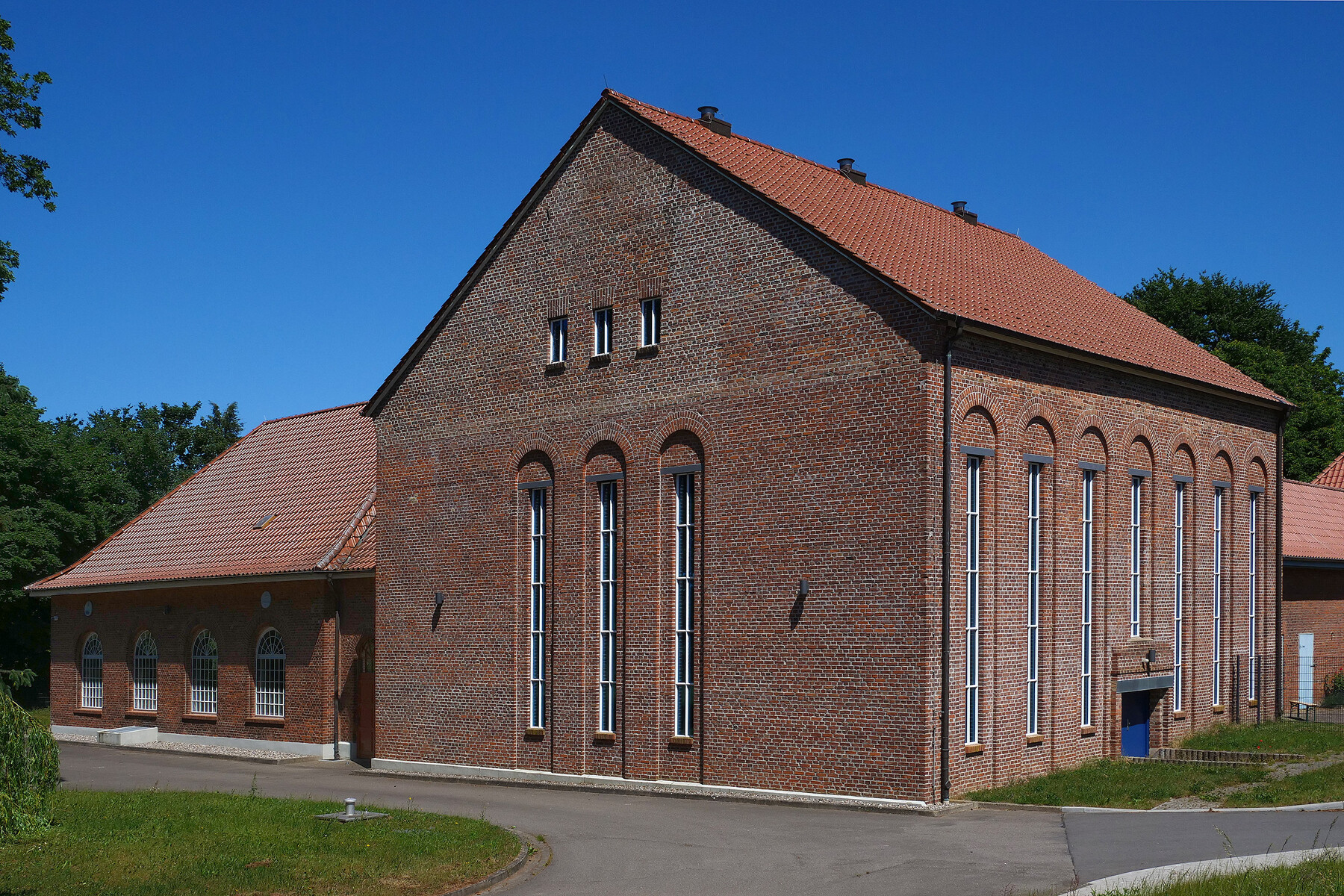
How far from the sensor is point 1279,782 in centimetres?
1970

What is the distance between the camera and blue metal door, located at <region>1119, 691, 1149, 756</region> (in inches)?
949

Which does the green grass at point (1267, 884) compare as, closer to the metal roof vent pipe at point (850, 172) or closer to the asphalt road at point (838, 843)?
the asphalt road at point (838, 843)

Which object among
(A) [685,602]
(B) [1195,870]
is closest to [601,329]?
(A) [685,602]

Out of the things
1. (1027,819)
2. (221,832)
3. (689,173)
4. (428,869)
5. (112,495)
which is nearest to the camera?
(428,869)

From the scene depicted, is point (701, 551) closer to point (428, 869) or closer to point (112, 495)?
point (428, 869)

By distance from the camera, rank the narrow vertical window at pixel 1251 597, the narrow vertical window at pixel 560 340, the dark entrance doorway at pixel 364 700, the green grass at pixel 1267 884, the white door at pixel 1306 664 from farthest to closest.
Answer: the white door at pixel 1306 664 < the dark entrance doorway at pixel 364 700 < the narrow vertical window at pixel 1251 597 < the narrow vertical window at pixel 560 340 < the green grass at pixel 1267 884

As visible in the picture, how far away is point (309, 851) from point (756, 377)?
10.2 m

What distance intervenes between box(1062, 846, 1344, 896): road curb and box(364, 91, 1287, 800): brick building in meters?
5.87

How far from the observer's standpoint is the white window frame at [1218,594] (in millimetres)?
27438

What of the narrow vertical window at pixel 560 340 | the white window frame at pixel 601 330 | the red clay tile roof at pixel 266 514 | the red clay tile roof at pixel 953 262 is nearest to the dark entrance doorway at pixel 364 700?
the red clay tile roof at pixel 266 514

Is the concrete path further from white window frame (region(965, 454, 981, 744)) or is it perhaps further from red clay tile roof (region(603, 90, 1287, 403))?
red clay tile roof (region(603, 90, 1287, 403))

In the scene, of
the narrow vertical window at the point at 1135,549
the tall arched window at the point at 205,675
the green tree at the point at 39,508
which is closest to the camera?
the narrow vertical window at the point at 1135,549

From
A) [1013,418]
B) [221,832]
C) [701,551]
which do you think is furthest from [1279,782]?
[221,832]

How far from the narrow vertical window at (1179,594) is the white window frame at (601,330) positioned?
37.3 feet
